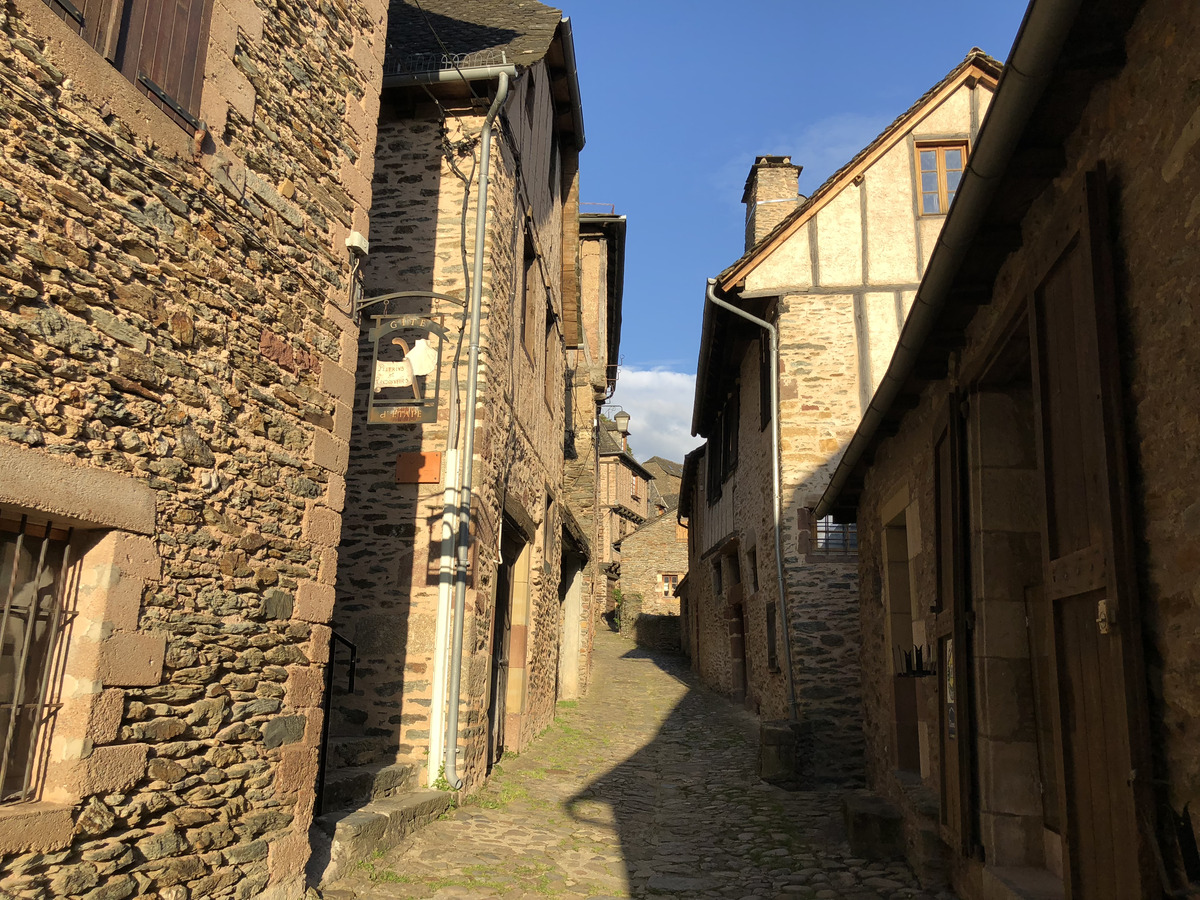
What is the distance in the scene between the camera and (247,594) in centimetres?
430

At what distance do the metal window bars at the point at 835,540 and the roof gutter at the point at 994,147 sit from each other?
17.2 feet

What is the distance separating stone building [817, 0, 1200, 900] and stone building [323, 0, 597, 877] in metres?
3.24

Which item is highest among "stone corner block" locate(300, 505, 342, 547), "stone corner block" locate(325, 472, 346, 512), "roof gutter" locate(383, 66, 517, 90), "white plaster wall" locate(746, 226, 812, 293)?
"roof gutter" locate(383, 66, 517, 90)

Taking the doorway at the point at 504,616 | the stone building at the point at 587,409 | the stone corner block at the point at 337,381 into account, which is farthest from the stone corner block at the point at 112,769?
the stone building at the point at 587,409

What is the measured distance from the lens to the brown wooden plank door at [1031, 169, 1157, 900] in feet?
9.00

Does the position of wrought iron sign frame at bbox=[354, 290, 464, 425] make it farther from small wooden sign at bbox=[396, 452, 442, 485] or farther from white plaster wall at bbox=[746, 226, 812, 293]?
white plaster wall at bbox=[746, 226, 812, 293]

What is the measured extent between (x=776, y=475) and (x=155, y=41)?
7.80m

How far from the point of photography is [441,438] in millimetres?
7586

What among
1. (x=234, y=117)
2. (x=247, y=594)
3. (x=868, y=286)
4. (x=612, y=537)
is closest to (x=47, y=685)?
(x=247, y=594)

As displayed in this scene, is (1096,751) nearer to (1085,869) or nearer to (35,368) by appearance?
(1085,869)

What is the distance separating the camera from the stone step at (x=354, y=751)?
6.49 metres

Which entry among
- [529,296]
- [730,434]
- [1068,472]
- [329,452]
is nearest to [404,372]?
[329,452]

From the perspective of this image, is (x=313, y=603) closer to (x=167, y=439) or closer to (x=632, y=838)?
(x=167, y=439)

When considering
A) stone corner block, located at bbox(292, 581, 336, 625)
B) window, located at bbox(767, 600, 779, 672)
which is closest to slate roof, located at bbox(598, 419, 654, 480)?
window, located at bbox(767, 600, 779, 672)
